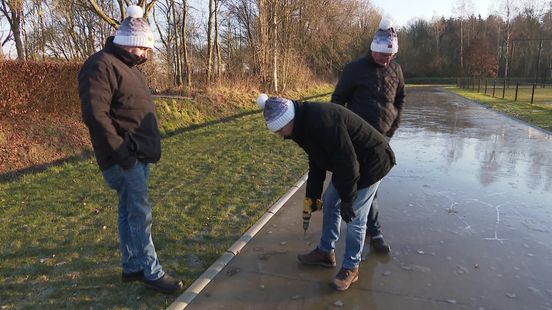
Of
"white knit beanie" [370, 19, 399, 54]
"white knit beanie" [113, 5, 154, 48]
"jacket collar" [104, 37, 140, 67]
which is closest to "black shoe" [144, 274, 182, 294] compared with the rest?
"jacket collar" [104, 37, 140, 67]

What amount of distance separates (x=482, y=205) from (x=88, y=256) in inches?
190

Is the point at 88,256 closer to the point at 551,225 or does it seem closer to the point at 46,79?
the point at 551,225

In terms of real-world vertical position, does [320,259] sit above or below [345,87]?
below

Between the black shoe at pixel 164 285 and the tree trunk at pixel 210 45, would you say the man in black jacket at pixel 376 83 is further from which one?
the tree trunk at pixel 210 45

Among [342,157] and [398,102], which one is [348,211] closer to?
[342,157]

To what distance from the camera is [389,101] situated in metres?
3.97

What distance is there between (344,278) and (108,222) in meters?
2.87

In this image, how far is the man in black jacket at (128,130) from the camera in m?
2.83

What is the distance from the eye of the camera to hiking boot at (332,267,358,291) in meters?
3.46

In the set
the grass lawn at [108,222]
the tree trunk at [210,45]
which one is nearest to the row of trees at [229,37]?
the tree trunk at [210,45]

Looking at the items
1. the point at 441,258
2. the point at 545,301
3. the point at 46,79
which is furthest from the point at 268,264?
the point at 46,79

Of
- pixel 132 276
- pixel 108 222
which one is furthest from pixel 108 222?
pixel 132 276

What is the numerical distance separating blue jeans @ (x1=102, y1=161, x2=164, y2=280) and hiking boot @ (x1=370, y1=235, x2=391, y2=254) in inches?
82.9

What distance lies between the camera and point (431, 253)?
4.14 meters
